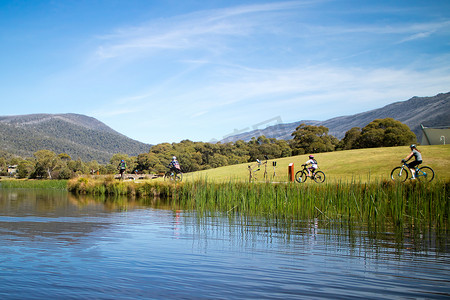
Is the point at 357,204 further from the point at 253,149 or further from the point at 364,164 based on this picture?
the point at 253,149

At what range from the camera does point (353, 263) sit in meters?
6.84

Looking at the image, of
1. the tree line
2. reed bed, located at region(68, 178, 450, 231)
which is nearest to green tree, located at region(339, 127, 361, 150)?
the tree line

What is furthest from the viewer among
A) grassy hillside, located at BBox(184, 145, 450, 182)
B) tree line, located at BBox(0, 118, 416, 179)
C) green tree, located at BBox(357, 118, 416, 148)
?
tree line, located at BBox(0, 118, 416, 179)

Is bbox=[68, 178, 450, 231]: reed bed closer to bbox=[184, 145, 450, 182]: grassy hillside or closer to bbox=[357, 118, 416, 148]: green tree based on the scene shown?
bbox=[184, 145, 450, 182]: grassy hillside

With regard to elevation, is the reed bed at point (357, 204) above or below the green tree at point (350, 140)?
below

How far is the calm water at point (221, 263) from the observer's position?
5.30 m

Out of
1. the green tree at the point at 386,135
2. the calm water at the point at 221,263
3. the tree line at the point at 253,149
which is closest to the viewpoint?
the calm water at the point at 221,263

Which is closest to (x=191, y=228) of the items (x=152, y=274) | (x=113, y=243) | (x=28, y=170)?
(x=113, y=243)

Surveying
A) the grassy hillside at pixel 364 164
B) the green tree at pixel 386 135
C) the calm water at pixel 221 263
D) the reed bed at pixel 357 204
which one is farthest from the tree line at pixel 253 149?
the calm water at pixel 221 263

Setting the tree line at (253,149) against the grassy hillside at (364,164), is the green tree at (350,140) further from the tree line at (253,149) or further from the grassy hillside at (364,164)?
the grassy hillside at (364,164)

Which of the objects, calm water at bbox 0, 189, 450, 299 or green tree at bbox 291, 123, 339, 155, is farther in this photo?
green tree at bbox 291, 123, 339, 155

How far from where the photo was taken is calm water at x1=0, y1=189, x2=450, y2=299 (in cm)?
530

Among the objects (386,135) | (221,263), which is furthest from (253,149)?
(221,263)

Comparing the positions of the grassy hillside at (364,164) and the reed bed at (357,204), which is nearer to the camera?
the reed bed at (357,204)
